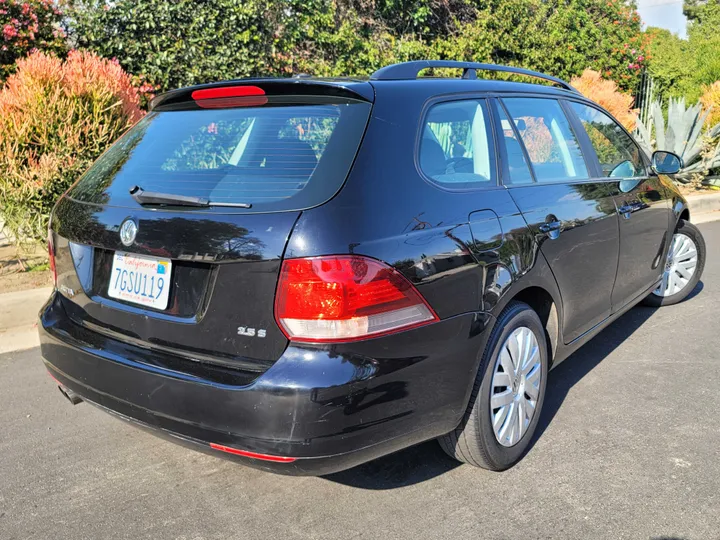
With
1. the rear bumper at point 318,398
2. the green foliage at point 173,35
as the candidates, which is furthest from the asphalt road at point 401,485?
the green foliage at point 173,35

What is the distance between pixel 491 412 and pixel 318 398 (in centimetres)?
95

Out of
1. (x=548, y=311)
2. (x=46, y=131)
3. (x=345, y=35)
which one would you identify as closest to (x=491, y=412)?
(x=548, y=311)

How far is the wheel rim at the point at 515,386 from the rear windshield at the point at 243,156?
1108 mm

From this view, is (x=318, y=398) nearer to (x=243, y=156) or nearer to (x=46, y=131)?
(x=243, y=156)

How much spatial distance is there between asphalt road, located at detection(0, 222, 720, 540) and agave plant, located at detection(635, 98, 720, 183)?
7.80 meters

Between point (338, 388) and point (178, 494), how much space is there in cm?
113

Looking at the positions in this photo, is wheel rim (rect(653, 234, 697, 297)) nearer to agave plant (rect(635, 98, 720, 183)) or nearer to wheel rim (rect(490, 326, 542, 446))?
wheel rim (rect(490, 326, 542, 446))

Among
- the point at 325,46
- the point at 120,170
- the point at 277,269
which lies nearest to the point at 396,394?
the point at 277,269

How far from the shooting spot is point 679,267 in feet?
17.2

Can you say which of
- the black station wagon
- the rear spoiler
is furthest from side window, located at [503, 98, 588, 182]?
the rear spoiler

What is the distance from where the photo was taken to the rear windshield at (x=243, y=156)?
7.60ft

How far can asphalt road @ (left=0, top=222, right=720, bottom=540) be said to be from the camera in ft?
8.45

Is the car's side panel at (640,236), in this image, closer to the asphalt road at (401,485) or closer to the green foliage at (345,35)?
the asphalt road at (401,485)

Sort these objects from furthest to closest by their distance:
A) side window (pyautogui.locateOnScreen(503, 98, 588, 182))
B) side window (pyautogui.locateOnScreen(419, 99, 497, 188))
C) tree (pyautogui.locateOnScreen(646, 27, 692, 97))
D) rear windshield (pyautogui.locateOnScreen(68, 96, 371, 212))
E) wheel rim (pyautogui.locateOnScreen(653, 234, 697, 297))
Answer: tree (pyautogui.locateOnScreen(646, 27, 692, 97)) → wheel rim (pyautogui.locateOnScreen(653, 234, 697, 297)) → side window (pyautogui.locateOnScreen(503, 98, 588, 182)) → side window (pyautogui.locateOnScreen(419, 99, 497, 188)) → rear windshield (pyautogui.locateOnScreen(68, 96, 371, 212))
